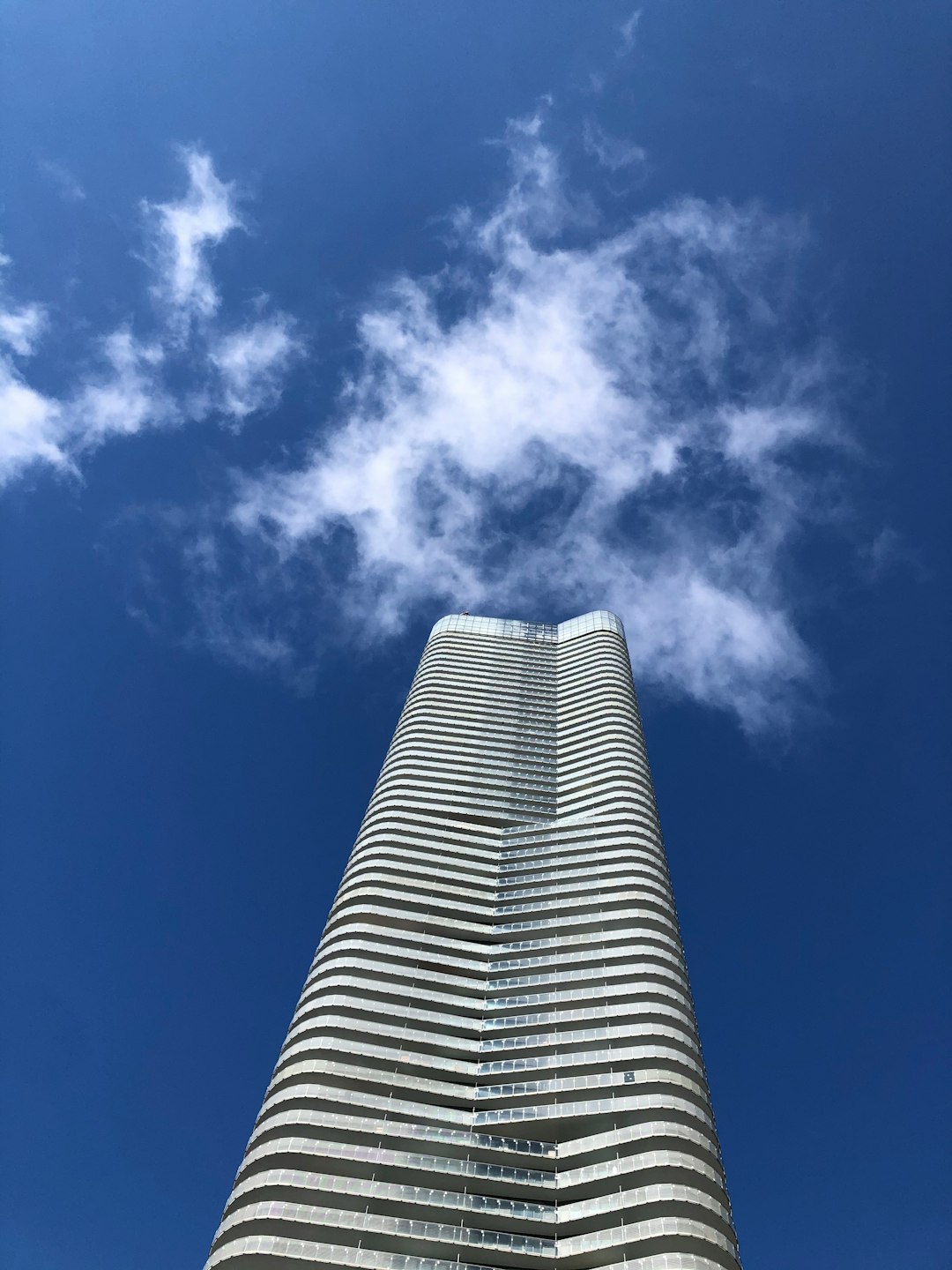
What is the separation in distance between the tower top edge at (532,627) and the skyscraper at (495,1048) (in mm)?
26363

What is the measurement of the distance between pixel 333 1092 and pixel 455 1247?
13875 mm

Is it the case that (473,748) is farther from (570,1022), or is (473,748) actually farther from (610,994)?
(570,1022)

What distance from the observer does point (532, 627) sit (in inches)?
5369

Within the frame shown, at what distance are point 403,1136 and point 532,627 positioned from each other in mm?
83066

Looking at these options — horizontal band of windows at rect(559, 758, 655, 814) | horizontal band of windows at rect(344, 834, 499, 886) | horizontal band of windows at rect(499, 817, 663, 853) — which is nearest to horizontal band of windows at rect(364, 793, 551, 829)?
horizontal band of windows at rect(499, 817, 663, 853)

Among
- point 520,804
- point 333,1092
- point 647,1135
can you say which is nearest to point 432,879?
point 520,804

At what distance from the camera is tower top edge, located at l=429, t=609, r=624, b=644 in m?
134

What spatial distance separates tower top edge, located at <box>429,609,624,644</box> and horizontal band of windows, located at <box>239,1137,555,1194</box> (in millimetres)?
80068

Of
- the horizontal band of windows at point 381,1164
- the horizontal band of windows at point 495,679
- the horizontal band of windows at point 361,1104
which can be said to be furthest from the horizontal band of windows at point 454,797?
the horizontal band of windows at point 381,1164

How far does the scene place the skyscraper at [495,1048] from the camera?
185 feet

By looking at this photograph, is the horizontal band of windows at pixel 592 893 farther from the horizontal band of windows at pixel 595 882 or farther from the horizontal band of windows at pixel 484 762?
the horizontal band of windows at pixel 484 762

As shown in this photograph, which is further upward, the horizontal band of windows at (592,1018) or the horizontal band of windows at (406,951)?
the horizontal band of windows at (406,951)

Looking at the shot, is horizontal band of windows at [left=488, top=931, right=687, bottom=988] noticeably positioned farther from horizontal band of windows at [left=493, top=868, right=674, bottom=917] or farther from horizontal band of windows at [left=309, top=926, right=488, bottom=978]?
horizontal band of windows at [left=493, top=868, right=674, bottom=917]

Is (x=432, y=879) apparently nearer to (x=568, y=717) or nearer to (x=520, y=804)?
(x=520, y=804)
